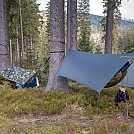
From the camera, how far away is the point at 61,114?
18.1 ft

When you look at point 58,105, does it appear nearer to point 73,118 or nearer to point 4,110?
point 73,118

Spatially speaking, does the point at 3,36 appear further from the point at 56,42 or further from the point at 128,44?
the point at 128,44

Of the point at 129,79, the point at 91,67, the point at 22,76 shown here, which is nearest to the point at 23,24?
the point at 22,76

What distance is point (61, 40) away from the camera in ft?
23.3

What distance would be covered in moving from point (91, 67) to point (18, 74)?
12.6 ft

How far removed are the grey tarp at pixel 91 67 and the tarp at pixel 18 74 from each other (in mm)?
2332

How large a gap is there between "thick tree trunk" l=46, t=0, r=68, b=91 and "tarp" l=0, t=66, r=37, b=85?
2006 mm

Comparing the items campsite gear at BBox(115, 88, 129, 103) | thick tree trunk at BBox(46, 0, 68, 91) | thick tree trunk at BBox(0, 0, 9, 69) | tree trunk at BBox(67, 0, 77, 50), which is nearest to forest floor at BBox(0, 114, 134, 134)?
campsite gear at BBox(115, 88, 129, 103)

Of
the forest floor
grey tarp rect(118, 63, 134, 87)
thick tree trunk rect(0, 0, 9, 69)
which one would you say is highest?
thick tree trunk rect(0, 0, 9, 69)

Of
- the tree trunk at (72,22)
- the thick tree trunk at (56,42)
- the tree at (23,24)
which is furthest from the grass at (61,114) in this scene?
the tree at (23,24)

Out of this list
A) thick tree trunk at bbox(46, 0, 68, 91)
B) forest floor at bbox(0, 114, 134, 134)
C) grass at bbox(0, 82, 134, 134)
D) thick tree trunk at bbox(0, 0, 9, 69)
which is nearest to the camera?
forest floor at bbox(0, 114, 134, 134)

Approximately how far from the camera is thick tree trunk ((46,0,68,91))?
696 centimetres

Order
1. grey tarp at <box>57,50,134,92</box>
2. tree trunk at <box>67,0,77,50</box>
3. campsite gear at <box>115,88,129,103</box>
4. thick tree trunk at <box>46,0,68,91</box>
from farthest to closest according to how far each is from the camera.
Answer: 1. tree trunk at <box>67,0,77,50</box>
2. thick tree trunk at <box>46,0,68,91</box>
3. campsite gear at <box>115,88,129,103</box>
4. grey tarp at <box>57,50,134,92</box>

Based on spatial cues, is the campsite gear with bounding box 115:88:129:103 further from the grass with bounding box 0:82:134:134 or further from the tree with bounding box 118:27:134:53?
the tree with bounding box 118:27:134:53
